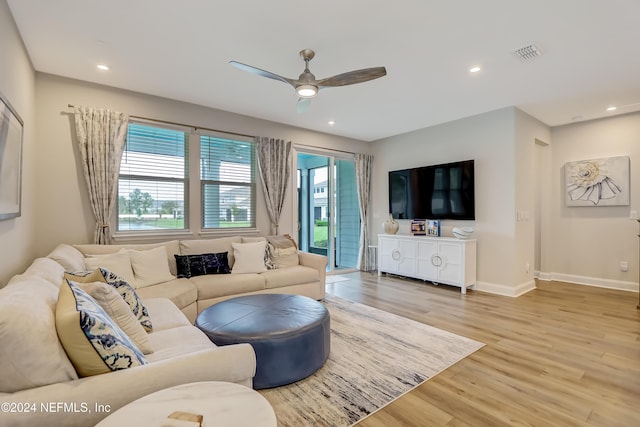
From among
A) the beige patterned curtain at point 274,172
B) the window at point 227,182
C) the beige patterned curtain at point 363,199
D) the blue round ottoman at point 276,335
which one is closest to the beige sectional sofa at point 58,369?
the blue round ottoman at point 276,335

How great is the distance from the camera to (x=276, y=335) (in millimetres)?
2094

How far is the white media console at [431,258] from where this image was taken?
4.55 meters

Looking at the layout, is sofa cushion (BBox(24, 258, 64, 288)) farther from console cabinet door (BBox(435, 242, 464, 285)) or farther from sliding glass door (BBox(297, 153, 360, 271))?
console cabinet door (BBox(435, 242, 464, 285))

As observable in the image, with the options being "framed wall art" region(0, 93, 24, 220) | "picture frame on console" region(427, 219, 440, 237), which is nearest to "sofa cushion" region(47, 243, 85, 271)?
"framed wall art" region(0, 93, 24, 220)

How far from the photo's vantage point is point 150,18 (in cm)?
233

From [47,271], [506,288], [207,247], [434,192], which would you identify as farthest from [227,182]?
[506,288]

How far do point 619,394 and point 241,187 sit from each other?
4.52 metres

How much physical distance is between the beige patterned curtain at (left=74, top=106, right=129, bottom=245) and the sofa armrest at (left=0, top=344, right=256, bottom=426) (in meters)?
2.94

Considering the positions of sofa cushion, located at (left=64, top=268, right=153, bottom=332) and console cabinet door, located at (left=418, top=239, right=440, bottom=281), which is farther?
console cabinet door, located at (left=418, top=239, right=440, bottom=281)

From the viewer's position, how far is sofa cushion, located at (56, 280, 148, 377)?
1.17 m

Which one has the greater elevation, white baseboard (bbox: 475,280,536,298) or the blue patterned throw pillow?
the blue patterned throw pillow

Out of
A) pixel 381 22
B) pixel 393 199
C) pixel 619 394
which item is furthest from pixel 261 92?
pixel 619 394

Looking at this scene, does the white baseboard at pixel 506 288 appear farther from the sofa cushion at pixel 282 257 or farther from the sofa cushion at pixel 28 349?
the sofa cushion at pixel 28 349

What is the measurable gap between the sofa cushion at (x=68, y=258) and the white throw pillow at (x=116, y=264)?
8cm
